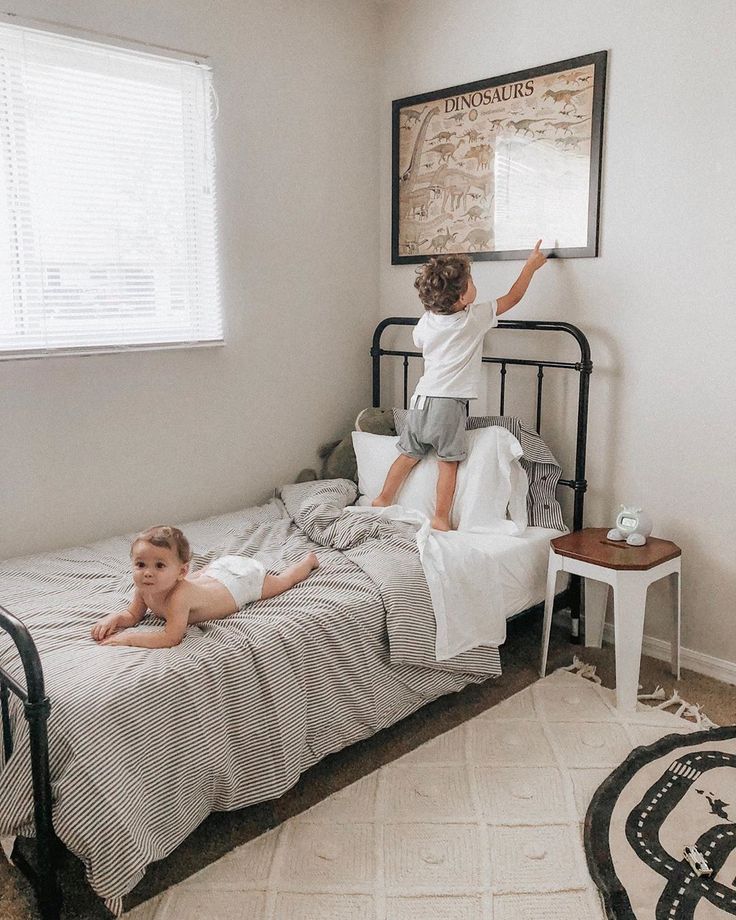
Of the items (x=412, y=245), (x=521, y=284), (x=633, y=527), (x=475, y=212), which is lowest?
(x=633, y=527)

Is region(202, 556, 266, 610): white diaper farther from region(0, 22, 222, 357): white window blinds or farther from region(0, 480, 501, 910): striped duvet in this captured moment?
region(0, 22, 222, 357): white window blinds

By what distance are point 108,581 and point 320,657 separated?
0.70 m

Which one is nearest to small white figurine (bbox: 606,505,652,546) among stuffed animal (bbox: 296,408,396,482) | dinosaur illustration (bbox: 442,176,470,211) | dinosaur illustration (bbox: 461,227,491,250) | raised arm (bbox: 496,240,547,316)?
raised arm (bbox: 496,240,547,316)

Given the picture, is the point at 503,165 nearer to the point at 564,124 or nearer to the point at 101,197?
the point at 564,124

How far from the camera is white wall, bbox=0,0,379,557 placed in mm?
2691

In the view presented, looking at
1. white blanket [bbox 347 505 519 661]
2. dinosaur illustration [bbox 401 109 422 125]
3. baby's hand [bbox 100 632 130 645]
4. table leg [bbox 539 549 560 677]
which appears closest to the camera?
baby's hand [bbox 100 632 130 645]

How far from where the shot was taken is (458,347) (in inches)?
116

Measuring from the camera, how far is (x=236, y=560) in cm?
235

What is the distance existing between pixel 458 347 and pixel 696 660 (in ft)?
4.49

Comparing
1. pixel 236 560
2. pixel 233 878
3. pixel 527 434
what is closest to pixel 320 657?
pixel 236 560

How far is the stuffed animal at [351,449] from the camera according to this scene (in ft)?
10.9

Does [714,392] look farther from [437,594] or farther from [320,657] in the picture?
[320,657]

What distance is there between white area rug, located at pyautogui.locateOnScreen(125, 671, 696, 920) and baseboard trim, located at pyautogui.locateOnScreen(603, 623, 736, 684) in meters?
0.37

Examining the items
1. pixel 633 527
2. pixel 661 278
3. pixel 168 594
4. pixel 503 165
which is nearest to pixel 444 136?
pixel 503 165
